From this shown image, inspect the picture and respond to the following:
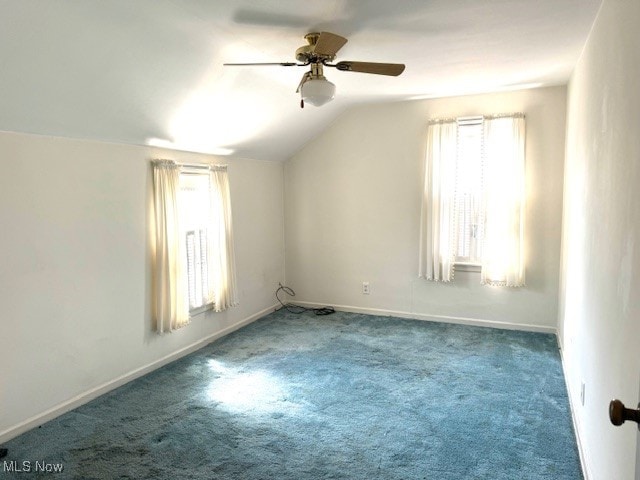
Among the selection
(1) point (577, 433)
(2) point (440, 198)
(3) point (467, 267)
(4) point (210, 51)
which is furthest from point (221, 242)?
(1) point (577, 433)

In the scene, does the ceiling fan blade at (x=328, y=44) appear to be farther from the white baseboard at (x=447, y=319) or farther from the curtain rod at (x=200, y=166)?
the white baseboard at (x=447, y=319)

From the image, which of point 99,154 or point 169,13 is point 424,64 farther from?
point 99,154

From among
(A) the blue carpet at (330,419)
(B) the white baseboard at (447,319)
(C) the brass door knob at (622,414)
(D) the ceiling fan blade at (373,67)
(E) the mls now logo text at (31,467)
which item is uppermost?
(D) the ceiling fan blade at (373,67)

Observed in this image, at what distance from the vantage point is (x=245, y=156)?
15.8 feet

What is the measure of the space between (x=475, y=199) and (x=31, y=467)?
4.19 metres

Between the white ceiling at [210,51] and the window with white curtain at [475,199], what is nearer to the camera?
the white ceiling at [210,51]

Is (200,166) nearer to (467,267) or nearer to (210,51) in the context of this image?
(210,51)

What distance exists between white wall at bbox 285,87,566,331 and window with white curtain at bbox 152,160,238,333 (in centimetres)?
133

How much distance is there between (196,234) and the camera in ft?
13.6

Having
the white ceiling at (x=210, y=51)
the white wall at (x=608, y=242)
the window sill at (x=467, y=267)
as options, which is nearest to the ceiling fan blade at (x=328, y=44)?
the white ceiling at (x=210, y=51)

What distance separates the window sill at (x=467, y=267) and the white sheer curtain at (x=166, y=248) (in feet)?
9.41

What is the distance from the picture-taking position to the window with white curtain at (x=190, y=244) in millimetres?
3615

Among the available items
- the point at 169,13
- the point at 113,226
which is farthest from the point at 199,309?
the point at 169,13

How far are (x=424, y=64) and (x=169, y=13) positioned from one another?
1.98m
